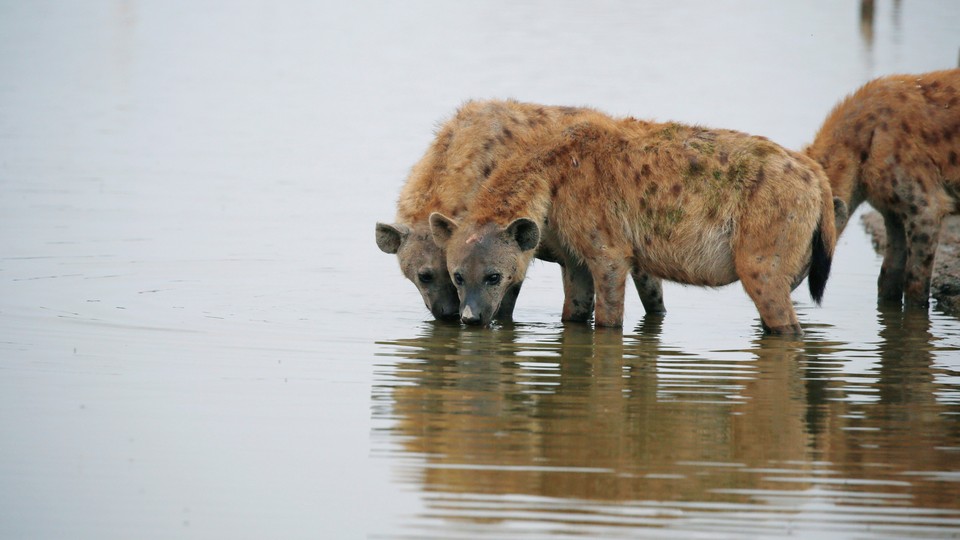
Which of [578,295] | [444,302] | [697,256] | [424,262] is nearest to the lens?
[697,256]

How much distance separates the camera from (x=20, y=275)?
28.7 feet

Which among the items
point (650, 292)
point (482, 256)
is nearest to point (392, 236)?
point (482, 256)

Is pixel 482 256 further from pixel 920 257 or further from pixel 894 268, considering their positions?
pixel 894 268

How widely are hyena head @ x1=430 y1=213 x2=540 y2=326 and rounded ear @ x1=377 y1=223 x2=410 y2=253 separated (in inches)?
9.1

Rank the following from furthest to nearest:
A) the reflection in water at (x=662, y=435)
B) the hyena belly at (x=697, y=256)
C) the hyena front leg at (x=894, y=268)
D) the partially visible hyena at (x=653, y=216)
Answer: the hyena front leg at (x=894, y=268), the hyena belly at (x=697, y=256), the partially visible hyena at (x=653, y=216), the reflection in water at (x=662, y=435)

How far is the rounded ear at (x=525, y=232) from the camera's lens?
7.45 m

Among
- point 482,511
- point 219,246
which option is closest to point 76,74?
point 219,246

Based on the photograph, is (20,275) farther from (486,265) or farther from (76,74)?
(76,74)

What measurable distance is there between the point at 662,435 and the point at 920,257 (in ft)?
11.7

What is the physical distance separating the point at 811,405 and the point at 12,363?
3.22m

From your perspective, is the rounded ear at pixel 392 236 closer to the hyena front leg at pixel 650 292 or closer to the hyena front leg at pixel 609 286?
the hyena front leg at pixel 609 286

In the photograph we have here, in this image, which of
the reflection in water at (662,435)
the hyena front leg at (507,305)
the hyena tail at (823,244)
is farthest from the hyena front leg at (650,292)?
the hyena tail at (823,244)

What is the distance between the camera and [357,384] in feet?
21.5

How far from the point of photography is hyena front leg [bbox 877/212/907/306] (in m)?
9.04
